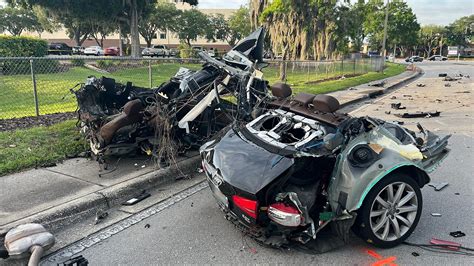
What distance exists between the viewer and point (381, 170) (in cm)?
333

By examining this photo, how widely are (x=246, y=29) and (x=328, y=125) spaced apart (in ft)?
212

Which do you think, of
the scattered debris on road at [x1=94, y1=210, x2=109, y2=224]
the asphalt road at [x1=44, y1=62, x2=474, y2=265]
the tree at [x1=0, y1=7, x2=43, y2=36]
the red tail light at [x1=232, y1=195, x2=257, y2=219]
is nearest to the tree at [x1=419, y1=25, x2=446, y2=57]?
the tree at [x1=0, y1=7, x2=43, y2=36]

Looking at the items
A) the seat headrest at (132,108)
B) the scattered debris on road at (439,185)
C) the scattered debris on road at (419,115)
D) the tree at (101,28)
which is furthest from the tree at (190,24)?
the scattered debris on road at (439,185)

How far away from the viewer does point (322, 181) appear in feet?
11.2

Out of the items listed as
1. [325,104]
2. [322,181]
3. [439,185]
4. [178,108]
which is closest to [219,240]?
[322,181]

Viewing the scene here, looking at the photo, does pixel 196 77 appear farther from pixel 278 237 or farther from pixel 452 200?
pixel 452 200

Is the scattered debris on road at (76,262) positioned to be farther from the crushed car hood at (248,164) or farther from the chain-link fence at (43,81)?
the chain-link fence at (43,81)

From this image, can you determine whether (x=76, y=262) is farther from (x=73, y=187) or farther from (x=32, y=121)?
(x=32, y=121)

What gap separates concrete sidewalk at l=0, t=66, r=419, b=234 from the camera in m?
3.98

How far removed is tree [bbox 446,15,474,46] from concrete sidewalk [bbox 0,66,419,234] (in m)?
121

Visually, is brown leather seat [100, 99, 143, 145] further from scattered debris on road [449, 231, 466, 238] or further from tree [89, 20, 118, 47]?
tree [89, 20, 118, 47]

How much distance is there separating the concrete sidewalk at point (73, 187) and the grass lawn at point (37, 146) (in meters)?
0.24

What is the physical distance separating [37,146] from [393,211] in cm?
557

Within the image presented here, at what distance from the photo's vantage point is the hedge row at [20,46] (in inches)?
824
